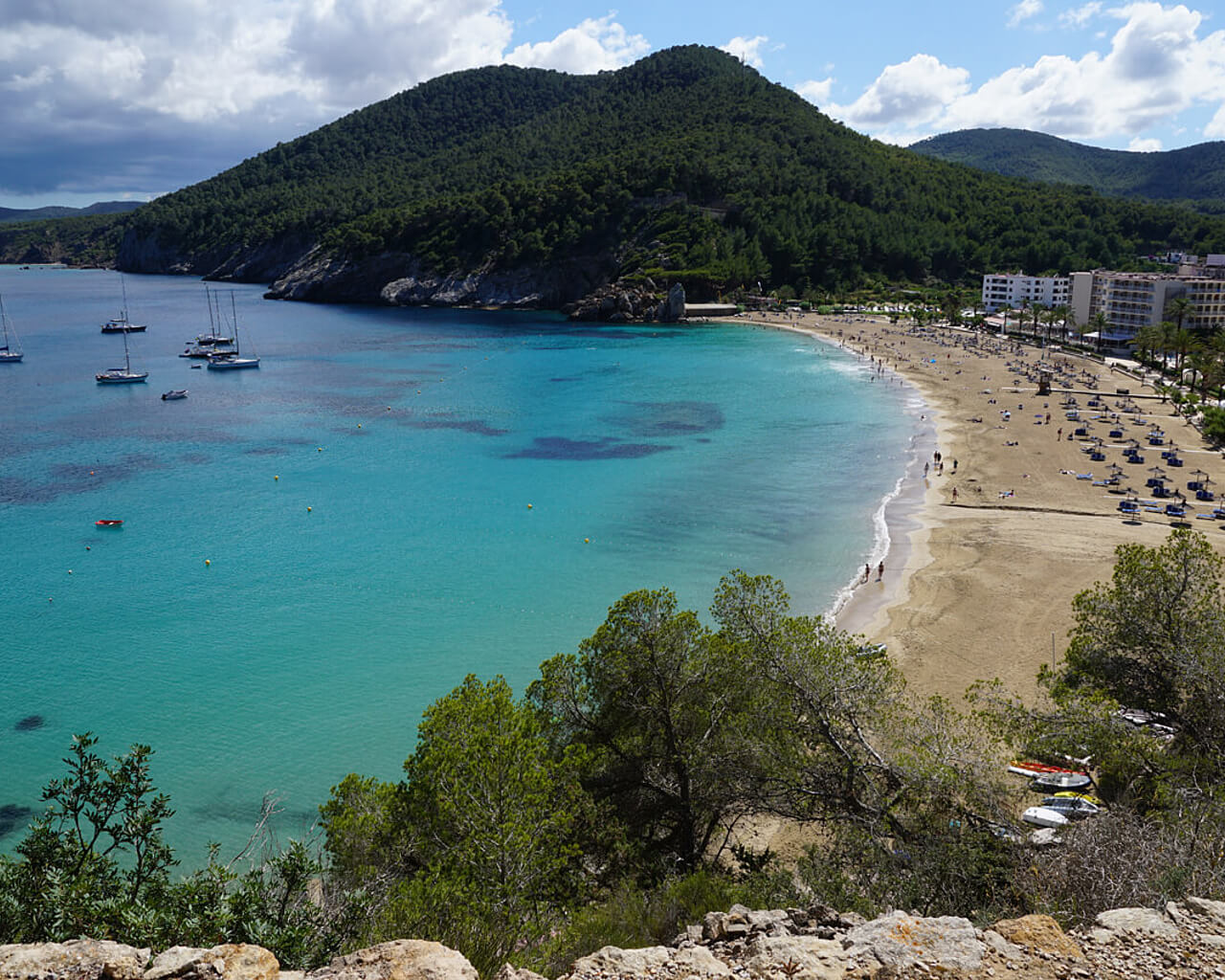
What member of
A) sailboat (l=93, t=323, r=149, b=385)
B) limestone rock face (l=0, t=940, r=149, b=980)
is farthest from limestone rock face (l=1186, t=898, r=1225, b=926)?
sailboat (l=93, t=323, r=149, b=385)

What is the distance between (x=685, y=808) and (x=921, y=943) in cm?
679

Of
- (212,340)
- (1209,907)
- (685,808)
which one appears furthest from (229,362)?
(1209,907)

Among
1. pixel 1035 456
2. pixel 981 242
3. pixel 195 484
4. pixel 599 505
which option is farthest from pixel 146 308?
pixel 981 242

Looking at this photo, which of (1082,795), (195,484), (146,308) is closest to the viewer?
(1082,795)

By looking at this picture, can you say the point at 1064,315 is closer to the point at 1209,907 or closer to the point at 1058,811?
the point at 1058,811

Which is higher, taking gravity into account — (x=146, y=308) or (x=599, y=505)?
(x=146, y=308)

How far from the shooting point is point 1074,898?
11484 mm

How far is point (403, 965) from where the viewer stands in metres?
8.66

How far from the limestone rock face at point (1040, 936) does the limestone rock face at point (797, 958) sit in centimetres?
199

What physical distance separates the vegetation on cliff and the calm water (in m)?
8.30

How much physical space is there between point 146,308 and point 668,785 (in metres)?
167

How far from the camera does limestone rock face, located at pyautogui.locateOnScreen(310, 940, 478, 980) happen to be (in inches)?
333

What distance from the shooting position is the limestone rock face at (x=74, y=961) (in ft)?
25.9

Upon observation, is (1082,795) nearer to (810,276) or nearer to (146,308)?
(810,276)
